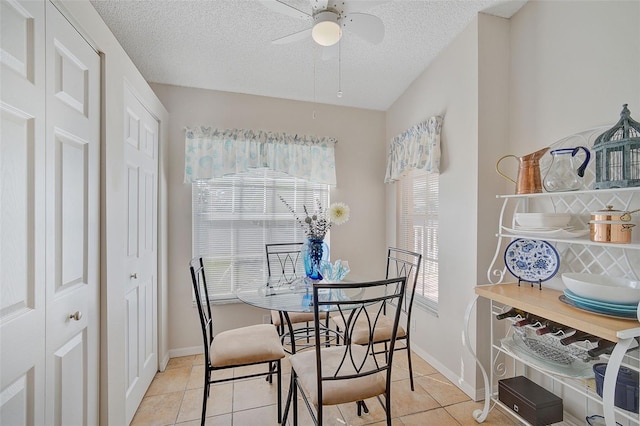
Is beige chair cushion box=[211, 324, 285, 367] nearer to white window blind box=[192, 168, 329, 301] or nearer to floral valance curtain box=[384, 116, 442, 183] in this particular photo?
white window blind box=[192, 168, 329, 301]

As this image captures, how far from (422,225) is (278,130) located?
1.78 meters

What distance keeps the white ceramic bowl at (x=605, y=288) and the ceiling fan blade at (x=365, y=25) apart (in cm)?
171

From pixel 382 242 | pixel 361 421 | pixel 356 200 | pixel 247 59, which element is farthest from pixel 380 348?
pixel 247 59

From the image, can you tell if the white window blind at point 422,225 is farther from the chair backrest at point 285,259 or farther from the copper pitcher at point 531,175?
the chair backrest at point 285,259

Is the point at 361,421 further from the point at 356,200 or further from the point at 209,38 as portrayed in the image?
the point at 209,38

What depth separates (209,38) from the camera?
2.22m

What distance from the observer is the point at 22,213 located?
3.21 ft

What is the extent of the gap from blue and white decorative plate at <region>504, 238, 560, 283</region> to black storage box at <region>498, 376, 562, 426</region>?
Answer: 2.15ft

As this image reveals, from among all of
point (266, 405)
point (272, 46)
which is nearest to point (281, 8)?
point (272, 46)

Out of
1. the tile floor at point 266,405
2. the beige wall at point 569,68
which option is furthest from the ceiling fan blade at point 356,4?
the tile floor at point 266,405

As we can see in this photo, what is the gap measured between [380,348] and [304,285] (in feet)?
3.84

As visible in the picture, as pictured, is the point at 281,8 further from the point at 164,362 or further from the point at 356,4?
the point at 164,362

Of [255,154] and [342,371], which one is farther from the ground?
[255,154]

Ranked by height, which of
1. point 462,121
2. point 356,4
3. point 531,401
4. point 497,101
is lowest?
point 531,401
